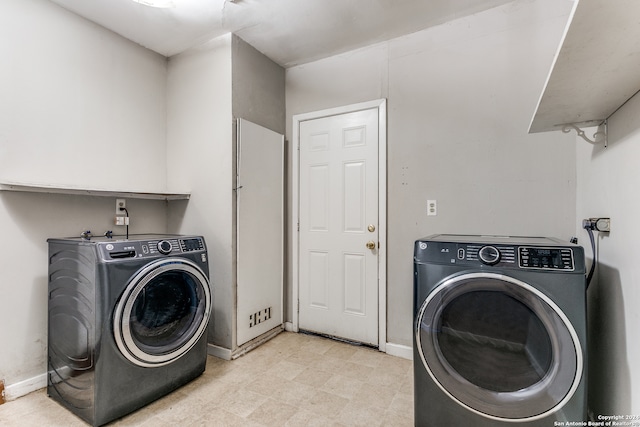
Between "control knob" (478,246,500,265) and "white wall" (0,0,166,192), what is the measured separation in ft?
8.33

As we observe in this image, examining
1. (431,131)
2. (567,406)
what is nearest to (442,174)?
(431,131)

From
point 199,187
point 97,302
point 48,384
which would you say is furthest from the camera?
point 199,187

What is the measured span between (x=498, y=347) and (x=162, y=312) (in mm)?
1811

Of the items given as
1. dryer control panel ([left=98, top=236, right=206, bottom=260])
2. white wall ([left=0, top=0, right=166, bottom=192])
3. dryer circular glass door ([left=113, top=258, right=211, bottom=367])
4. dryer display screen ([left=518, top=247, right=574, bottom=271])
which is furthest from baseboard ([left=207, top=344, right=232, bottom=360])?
dryer display screen ([left=518, top=247, right=574, bottom=271])

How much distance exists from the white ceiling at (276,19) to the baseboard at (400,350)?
2.48 meters

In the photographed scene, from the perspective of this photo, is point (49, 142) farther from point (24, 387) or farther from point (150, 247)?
point (24, 387)

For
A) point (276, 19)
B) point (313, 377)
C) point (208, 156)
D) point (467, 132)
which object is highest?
point (276, 19)

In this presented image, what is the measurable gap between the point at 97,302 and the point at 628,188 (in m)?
2.44

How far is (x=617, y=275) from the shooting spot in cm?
130

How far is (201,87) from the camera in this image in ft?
8.45

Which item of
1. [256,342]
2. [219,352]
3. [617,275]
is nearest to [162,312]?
[219,352]

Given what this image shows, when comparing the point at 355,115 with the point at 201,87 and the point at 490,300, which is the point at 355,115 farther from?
the point at 490,300

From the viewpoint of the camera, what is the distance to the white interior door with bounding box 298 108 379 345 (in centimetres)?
256

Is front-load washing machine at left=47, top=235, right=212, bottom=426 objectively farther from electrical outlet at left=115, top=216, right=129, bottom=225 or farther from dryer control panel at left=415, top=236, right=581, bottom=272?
dryer control panel at left=415, top=236, right=581, bottom=272
